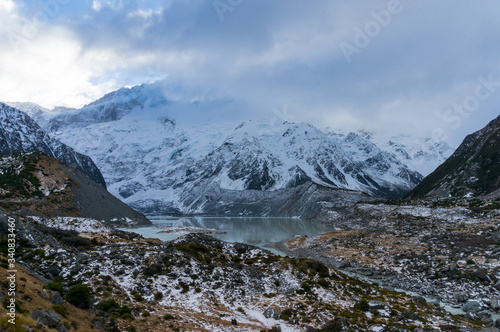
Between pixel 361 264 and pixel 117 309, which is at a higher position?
pixel 117 309

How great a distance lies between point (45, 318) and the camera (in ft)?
46.9

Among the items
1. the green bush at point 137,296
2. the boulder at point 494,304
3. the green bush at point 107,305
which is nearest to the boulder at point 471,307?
the boulder at point 494,304

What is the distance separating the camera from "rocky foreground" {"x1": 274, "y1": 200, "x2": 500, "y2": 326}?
97.7 ft

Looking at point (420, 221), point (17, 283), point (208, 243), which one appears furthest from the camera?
point (420, 221)

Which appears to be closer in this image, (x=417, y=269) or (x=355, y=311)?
(x=355, y=311)

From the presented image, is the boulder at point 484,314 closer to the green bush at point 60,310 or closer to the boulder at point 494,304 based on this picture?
the boulder at point 494,304

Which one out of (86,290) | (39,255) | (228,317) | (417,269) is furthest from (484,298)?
(39,255)

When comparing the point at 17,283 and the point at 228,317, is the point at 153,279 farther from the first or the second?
the point at 17,283

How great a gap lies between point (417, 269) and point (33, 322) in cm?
4101

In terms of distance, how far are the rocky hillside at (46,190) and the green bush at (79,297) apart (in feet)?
198

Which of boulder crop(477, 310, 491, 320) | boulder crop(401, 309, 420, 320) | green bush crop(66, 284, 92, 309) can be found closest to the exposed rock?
boulder crop(401, 309, 420, 320)

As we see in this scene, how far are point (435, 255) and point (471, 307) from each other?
18.4 meters

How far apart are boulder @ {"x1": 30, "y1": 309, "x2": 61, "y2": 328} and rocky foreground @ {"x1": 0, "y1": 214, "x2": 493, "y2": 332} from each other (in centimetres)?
4

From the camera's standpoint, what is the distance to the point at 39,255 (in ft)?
85.0
